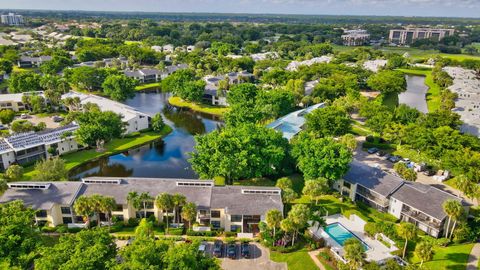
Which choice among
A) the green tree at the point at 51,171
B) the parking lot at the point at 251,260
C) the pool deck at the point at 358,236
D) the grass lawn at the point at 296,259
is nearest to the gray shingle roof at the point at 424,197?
the pool deck at the point at 358,236

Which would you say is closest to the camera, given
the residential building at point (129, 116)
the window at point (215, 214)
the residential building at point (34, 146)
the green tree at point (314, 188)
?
the window at point (215, 214)

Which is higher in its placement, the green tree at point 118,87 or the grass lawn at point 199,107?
the green tree at point 118,87

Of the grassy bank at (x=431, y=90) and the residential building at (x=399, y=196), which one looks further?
the grassy bank at (x=431, y=90)

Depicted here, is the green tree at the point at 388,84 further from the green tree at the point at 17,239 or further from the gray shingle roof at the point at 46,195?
the green tree at the point at 17,239

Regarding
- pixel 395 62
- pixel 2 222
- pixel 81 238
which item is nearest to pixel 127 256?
pixel 81 238

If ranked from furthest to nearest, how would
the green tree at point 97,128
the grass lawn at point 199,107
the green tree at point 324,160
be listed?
the grass lawn at point 199,107 → the green tree at point 97,128 → the green tree at point 324,160

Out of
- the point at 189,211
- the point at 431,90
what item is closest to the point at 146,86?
the point at 189,211

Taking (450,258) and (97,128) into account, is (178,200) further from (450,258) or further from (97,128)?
(450,258)
